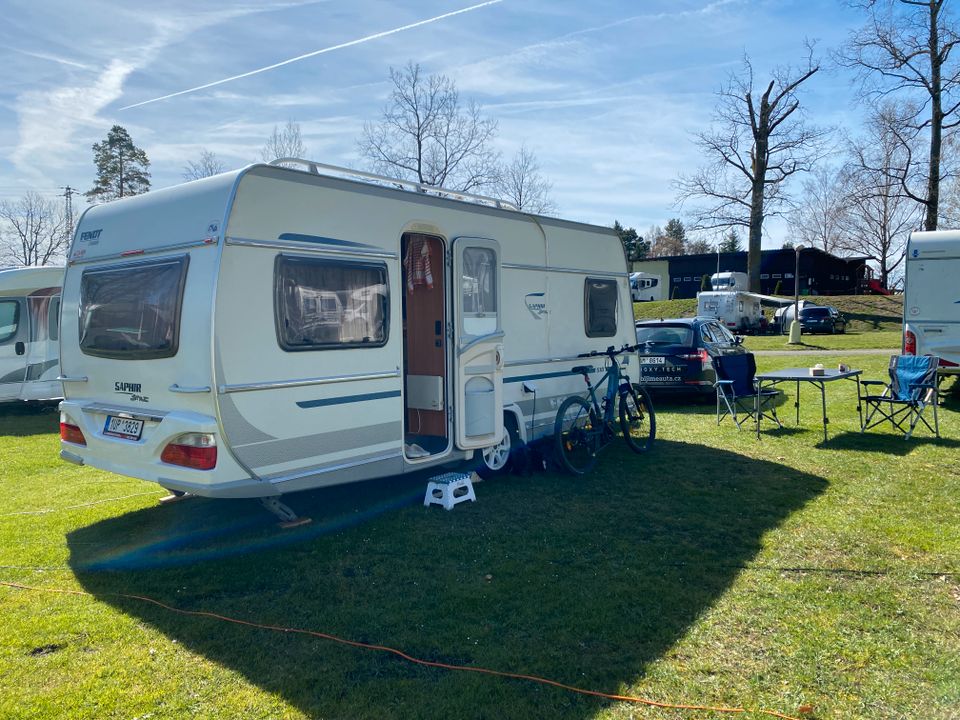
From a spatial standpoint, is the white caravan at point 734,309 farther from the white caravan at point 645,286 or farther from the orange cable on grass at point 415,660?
the orange cable on grass at point 415,660

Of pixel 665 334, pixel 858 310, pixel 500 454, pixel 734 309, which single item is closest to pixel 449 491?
pixel 500 454

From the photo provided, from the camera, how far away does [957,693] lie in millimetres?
3281

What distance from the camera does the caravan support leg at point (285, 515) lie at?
5.58m

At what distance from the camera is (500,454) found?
283 inches

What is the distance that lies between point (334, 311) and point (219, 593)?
2.07m

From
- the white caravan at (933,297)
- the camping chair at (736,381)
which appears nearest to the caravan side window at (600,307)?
the camping chair at (736,381)

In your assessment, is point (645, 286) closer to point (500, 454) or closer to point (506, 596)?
point (500, 454)

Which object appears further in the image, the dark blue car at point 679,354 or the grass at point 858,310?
the grass at point 858,310

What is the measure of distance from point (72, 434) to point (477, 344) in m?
3.35

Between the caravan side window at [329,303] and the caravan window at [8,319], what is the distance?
9122mm

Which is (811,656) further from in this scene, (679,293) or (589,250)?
(679,293)

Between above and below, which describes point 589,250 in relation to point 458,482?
above

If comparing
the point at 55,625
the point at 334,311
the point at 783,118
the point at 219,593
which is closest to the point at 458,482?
the point at 334,311

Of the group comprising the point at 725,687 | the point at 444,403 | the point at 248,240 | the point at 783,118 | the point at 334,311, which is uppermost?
the point at 783,118
